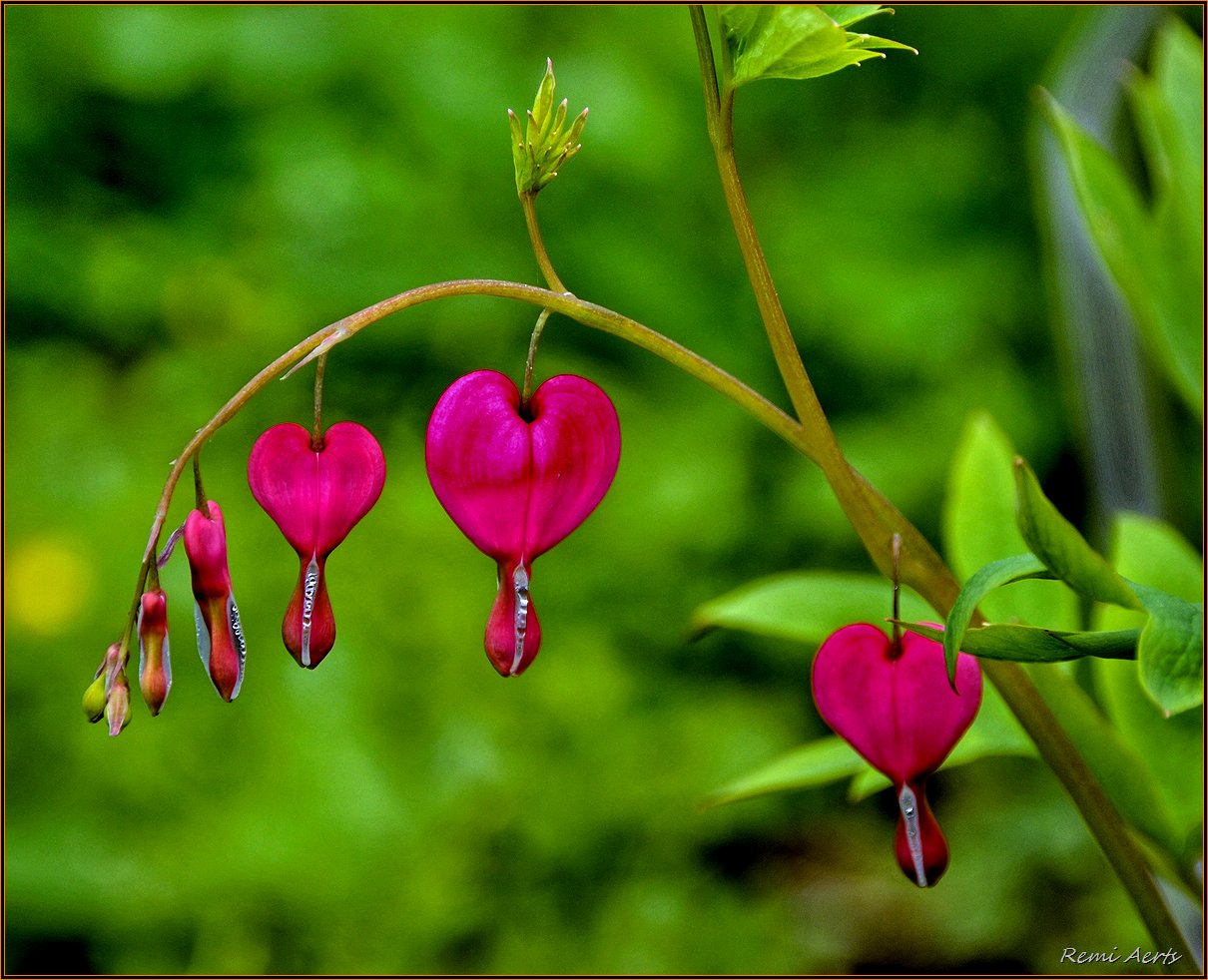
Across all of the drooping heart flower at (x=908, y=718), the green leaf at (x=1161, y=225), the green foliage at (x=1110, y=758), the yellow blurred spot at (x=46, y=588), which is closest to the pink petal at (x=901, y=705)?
the drooping heart flower at (x=908, y=718)

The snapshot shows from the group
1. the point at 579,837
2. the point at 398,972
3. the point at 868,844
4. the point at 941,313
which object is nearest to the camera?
the point at 398,972

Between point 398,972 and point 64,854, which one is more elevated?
point 64,854

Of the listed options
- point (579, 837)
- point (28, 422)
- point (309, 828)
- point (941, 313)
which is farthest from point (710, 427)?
point (28, 422)

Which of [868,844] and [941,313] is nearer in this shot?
[941,313]

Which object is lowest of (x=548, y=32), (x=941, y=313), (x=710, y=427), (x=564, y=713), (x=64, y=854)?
(x=64, y=854)

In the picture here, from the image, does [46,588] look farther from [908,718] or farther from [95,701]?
[908,718]

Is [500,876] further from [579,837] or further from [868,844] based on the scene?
[868,844]

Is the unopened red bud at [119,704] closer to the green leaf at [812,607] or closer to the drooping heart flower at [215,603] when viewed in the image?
the drooping heart flower at [215,603]

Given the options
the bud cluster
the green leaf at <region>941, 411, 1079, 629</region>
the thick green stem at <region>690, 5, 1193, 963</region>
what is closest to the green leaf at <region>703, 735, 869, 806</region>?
the green leaf at <region>941, 411, 1079, 629</region>

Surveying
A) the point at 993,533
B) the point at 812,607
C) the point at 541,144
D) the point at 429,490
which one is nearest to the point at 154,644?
the point at 541,144
